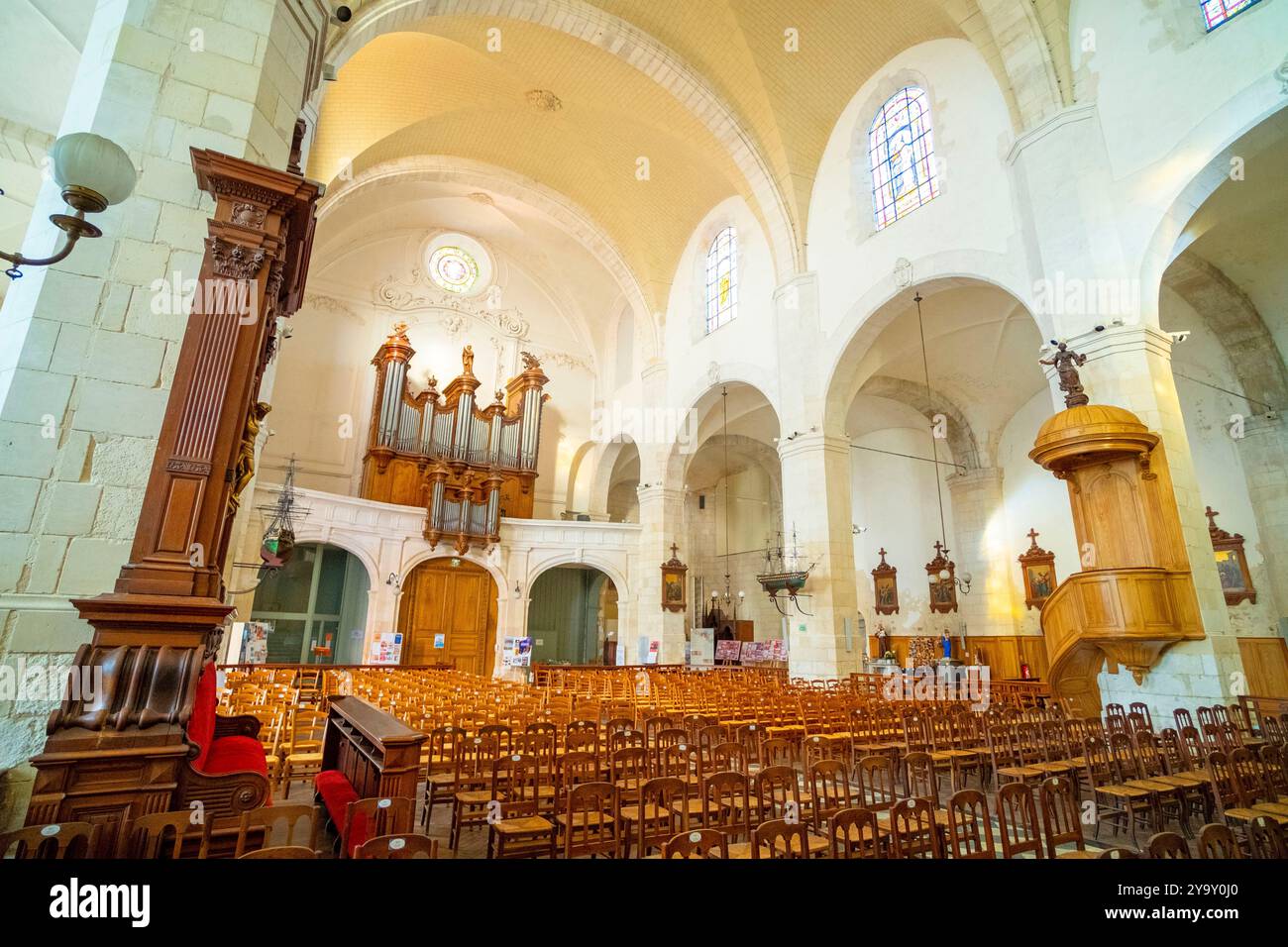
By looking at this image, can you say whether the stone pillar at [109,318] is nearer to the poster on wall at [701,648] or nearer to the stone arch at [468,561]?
the stone arch at [468,561]

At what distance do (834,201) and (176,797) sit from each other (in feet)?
43.8

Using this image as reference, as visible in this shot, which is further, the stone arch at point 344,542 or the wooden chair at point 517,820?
the stone arch at point 344,542

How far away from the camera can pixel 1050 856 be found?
2734 millimetres

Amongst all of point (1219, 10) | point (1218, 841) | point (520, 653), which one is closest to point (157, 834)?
point (1218, 841)

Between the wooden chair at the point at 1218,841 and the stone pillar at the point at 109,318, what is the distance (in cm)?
505

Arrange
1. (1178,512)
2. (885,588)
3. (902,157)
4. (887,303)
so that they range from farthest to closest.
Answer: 1. (885,588)
2. (902,157)
3. (887,303)
4. (1178,512)

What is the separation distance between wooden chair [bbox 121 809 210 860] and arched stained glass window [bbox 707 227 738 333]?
14.0m

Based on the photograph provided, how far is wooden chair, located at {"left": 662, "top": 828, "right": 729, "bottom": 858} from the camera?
222 cm

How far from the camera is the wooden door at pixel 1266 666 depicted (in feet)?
32.5

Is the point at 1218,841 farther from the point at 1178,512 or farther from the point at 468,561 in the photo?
the point at 468,561

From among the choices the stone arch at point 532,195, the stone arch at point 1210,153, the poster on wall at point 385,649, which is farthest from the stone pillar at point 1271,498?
the poster on wall at point 385,649

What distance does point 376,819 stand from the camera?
103 inches

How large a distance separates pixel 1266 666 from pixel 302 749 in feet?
46.2

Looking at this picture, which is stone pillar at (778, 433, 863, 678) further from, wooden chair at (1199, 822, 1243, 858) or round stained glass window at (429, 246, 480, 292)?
round stained glass window at (429, 246, 480, 292)
